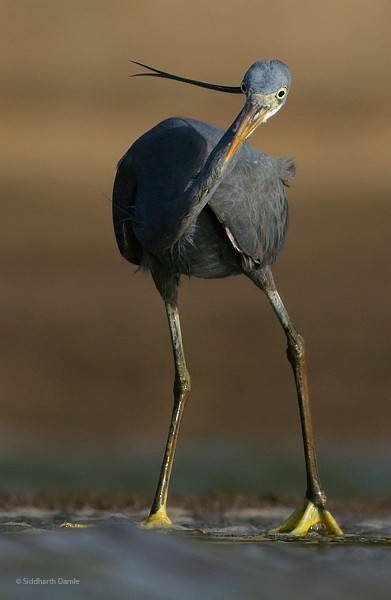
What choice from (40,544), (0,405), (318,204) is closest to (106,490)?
(0,405)

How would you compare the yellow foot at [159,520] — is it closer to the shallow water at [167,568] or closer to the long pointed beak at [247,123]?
the shallow water at [167,568]

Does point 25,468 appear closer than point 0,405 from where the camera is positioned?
Yes

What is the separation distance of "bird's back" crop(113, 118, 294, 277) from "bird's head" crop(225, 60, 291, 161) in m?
0.51

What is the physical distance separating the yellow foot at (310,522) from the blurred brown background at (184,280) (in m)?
2.15

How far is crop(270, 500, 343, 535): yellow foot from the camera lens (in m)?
8.70

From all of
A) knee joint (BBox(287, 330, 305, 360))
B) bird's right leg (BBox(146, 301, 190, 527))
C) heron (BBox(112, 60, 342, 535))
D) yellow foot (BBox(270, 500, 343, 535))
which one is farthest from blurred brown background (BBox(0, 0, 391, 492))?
yellow foot (BBox(270, 500, 343, 535))

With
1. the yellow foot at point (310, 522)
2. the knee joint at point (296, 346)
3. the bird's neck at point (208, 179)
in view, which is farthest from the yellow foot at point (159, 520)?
the bird's neck at point (208, 179)

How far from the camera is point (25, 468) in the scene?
36.4ft

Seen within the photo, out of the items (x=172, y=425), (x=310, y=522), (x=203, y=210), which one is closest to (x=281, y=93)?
(x=203, y=210)

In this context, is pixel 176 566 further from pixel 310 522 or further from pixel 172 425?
pixel 172 425

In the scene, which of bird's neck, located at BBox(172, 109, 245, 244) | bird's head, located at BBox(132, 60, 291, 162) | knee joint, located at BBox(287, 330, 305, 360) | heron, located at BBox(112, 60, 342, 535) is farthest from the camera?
knee joint, located at BBox(287, 330, 305, 360)

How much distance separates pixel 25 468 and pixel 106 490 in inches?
30.3

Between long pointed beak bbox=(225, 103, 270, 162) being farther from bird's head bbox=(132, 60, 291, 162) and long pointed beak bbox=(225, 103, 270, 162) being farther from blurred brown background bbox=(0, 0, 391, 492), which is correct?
blurred brown background bbox=(0, 0, 391, 492)

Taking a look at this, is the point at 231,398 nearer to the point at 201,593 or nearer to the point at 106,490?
the point at 106,490
